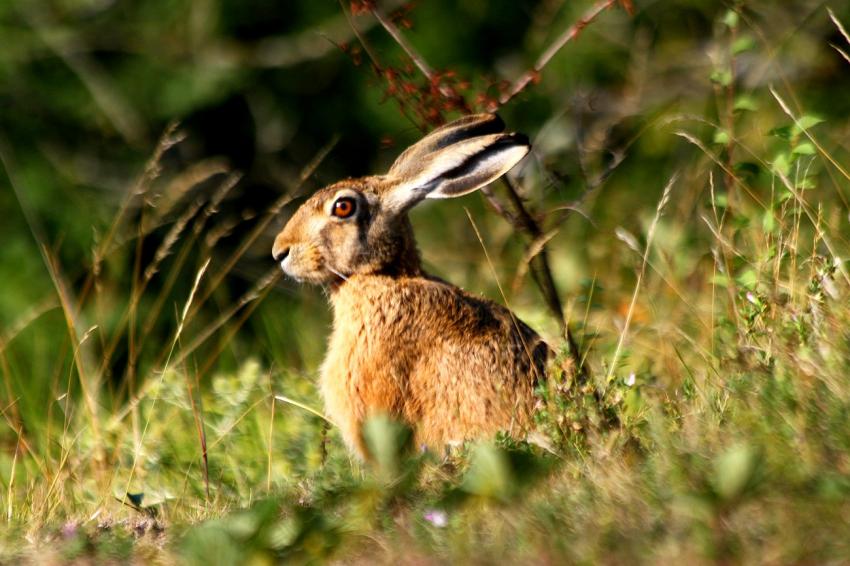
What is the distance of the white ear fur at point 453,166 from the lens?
519 cm

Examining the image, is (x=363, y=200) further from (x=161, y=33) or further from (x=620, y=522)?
(x=161, y=33)

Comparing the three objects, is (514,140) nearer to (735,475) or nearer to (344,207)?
(344,207)

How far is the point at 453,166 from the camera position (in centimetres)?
539

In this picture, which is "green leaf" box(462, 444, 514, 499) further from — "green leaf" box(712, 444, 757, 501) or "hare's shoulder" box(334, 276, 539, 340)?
"hare's shoulder" box(334, 276, 539, 340)

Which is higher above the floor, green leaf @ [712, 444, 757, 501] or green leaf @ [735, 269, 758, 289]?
green leaf @ [712, 444, 757, 501]

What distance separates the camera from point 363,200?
555cm

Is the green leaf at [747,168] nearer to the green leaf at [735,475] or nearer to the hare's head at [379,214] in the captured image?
the hare's head at [379,214]

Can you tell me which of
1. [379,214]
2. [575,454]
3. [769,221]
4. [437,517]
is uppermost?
[437,517]

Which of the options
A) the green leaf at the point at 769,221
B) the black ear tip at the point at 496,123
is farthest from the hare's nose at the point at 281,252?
the green leaf at the point at 769,221

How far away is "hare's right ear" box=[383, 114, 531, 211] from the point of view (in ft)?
17.1

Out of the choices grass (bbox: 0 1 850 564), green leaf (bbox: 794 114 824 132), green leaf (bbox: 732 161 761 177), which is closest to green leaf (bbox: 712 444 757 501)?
grass (bbox: 0 1 850 564)

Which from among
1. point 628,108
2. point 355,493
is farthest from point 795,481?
point 628,108

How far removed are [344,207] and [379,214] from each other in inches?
5.5

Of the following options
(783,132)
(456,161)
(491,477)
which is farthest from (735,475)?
(456,161)
